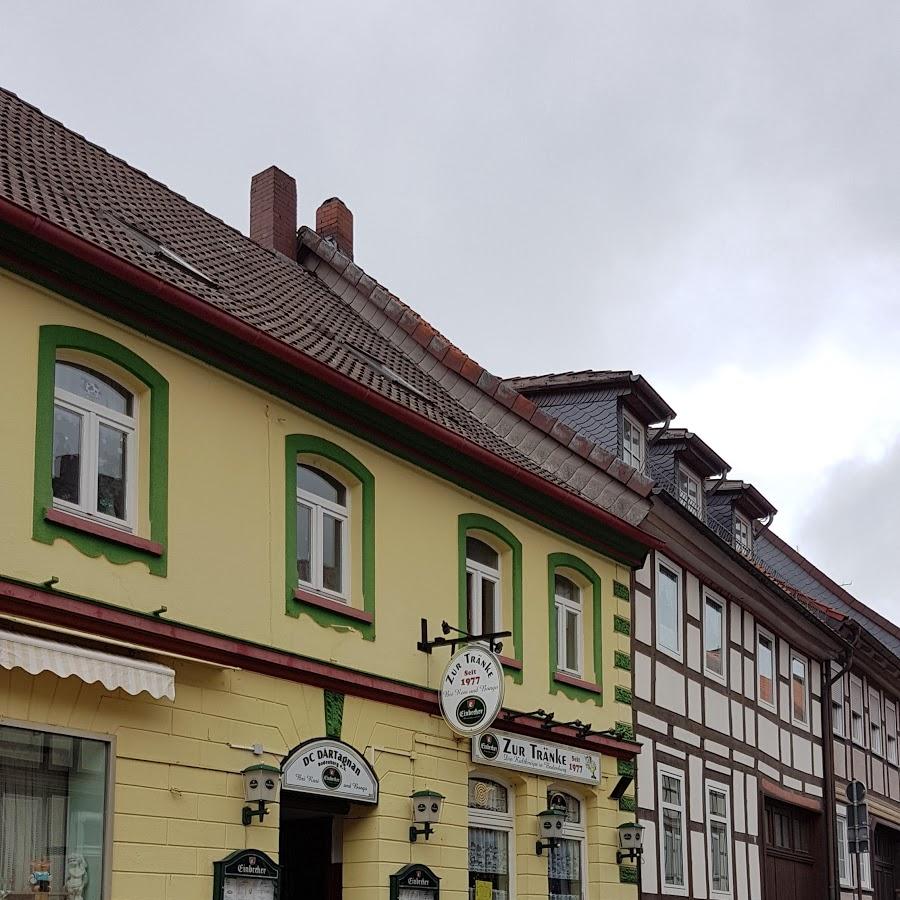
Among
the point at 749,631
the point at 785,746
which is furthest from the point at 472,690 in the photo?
the point at 785,746

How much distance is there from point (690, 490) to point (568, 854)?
28.5 ft

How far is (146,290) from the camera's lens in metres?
13.2

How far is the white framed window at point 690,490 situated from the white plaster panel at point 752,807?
13.9 ft

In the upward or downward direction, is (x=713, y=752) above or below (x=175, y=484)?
below

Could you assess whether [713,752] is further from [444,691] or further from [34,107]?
[34,107]

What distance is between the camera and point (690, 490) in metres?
26.2

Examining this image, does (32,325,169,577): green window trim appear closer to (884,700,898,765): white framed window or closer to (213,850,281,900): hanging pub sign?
(213,850,281,900): hanging pub sign

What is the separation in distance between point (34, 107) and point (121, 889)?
9842mm

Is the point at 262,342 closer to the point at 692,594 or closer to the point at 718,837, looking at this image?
the point at 692,594

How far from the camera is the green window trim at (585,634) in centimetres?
1898

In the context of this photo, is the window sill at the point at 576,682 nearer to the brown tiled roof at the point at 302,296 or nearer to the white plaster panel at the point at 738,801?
the brown tiled roof at the point at 302,296

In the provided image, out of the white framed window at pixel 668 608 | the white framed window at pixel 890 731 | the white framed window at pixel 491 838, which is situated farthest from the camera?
the white framed window at pixel 890 731

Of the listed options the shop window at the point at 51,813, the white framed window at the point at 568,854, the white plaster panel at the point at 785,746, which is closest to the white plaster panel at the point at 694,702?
the white framed window at the point at 568,854

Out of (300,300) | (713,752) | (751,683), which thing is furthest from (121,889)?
(751,683)
